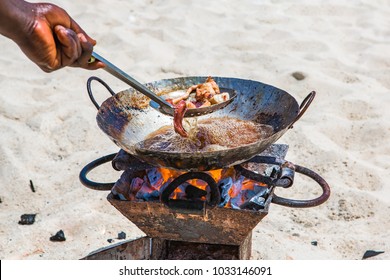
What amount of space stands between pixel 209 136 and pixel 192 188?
315mm

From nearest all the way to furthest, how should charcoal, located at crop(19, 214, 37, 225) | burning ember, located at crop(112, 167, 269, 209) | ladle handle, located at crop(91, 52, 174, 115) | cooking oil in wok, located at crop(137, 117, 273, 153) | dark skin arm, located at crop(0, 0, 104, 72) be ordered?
dark skin arm, located at crop(0, 0, 104, 72)
ladle handle, located at crop(91, 52, 174, 115)
burning ember, located at crop(112, 167, 269, 209)
cooking oil in wok, located at crop(137, 117, 273, 153)
charcoal, located at crop(19, 214, 37, 225)

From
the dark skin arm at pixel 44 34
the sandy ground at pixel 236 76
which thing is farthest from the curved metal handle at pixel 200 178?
the sandy ground at pixel 236 76

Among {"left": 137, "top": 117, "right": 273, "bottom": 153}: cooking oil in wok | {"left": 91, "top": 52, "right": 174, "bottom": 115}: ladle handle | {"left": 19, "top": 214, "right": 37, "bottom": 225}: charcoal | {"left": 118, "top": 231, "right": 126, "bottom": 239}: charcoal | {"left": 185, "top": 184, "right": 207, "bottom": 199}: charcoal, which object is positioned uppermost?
{"left": 91, "top": 52, "right": 174, "bottom": 115}: ladle handle

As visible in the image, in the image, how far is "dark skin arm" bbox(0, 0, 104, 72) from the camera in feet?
6.24

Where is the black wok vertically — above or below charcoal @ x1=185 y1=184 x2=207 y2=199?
above

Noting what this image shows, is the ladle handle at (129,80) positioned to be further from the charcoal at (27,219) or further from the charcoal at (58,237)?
the charcoal at (27,219)

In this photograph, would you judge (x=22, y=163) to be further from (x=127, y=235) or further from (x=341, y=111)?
(x=341, y=111)

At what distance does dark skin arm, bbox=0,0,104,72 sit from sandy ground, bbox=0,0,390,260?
1.36 metres

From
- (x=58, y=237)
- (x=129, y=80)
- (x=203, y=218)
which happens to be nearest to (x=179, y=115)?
(x=129, y=80)

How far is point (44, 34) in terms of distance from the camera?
1951 mm

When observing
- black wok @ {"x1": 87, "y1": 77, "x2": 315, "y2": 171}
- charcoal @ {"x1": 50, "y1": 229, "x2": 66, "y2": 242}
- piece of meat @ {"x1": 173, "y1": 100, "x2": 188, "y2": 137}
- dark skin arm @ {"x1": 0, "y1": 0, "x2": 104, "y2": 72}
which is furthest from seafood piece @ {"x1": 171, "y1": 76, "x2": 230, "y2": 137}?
charcoal @ {"x1": 50, "y1": 229, "x2": 66, "y2": 242}

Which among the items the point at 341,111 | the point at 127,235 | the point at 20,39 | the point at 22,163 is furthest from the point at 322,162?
the point at 20,39

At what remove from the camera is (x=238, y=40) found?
5.51 metres

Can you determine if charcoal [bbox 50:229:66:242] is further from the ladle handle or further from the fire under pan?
the ladle handle
